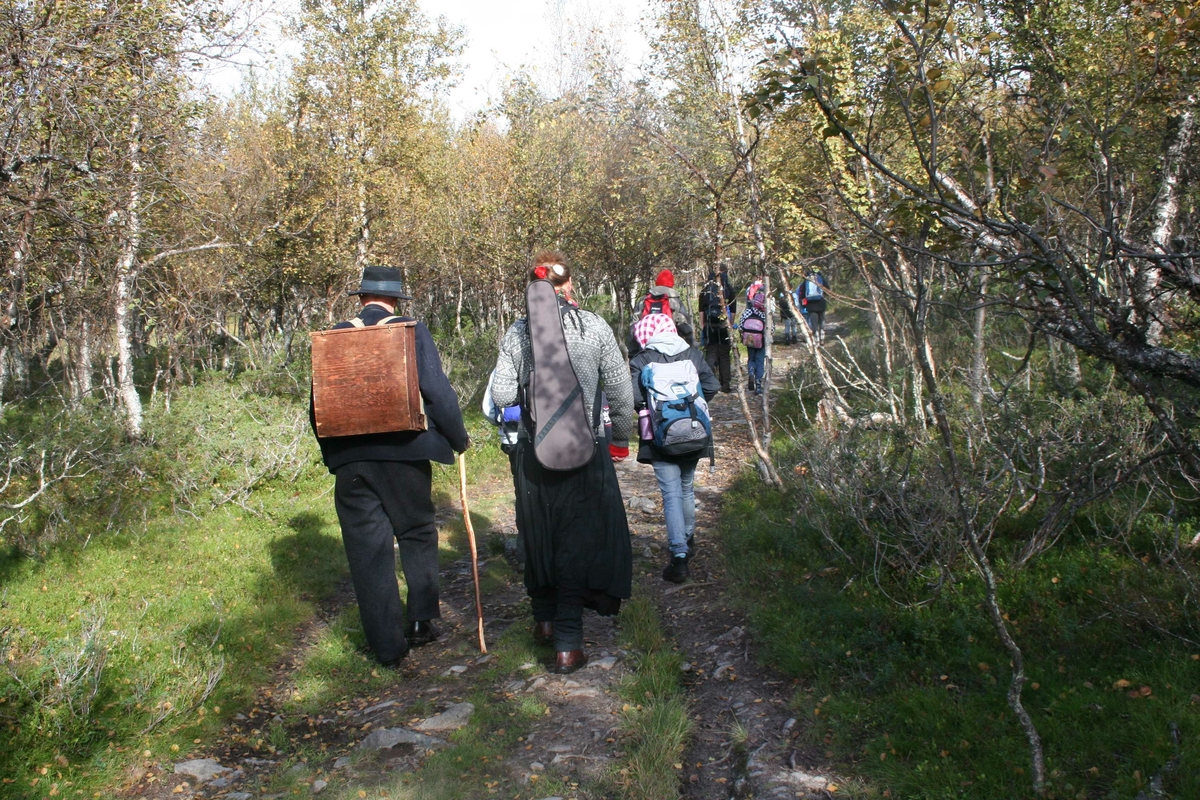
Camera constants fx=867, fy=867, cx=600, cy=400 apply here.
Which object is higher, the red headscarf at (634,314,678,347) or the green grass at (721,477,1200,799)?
the red headscarf at (634,314,678,347)

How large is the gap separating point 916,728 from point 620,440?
86.0 inches

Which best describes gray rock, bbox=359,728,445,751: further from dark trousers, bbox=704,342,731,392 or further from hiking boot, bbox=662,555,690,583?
dark trousers, bbox=704,342,731,392

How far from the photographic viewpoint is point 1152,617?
389 cm

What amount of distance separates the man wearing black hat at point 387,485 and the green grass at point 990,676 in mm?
2033

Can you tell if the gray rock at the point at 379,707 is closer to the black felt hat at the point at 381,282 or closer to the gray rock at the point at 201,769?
the gray rock at the point at 201,769

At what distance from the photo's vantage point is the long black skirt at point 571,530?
4.65 m

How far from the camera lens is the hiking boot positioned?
5988 mm

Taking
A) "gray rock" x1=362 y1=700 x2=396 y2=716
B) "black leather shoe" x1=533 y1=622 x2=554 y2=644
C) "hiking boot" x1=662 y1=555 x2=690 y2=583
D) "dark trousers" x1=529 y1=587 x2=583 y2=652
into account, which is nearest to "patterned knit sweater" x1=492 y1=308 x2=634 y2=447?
"dark trousers" x1=529 y1=587 x2=583 y2=652

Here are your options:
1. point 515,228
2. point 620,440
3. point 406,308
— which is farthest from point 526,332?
point 406,308

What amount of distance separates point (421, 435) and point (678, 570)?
87.0 inches

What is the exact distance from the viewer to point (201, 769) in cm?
378

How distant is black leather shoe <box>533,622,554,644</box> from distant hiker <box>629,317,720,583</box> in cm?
126

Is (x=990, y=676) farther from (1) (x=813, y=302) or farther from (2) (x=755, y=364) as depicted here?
(1) (x=813, y=302)

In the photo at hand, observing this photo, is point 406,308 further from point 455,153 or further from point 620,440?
point 620,440
